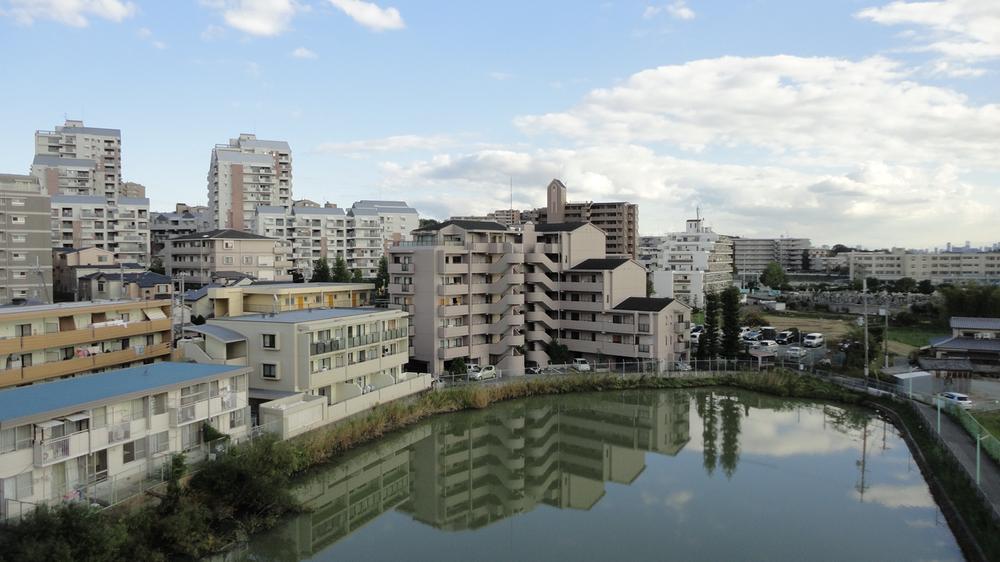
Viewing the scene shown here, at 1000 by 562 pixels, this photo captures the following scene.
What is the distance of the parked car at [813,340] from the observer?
29.8 metres

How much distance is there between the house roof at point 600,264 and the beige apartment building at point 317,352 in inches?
361

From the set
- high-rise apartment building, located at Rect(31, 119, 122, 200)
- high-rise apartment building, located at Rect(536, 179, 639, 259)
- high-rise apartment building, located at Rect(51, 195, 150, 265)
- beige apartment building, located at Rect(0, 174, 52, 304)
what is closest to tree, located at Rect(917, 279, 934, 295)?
high-rise apartment building, located at Rect(536, 179, 639, 259)

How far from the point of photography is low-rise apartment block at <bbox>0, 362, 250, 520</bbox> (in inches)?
374

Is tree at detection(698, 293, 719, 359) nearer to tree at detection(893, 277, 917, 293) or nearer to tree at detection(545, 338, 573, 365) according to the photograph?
tree at detection(545, 338, 573, 365)

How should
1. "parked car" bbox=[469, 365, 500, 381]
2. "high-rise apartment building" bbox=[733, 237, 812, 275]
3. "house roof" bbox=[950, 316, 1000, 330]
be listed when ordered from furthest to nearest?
"high-rise apartment building" bbox=[733, 237, 812, 275], "house roof" bbox=[950, 316, 1000, 330], "parked car" bbox=[469, 365, 500, 381]

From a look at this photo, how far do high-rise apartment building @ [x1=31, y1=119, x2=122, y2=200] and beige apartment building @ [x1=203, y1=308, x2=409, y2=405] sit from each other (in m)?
31.1

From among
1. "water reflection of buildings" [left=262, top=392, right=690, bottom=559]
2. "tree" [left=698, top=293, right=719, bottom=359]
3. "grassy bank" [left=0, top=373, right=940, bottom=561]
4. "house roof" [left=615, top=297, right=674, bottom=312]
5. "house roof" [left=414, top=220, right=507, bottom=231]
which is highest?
"house roof" [left=414, top=220, right=507, bottom=231]

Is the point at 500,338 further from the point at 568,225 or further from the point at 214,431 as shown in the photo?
the point at 214,431

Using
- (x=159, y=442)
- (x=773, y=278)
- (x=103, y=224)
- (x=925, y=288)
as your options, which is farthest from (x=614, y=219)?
(x=159, y=442)

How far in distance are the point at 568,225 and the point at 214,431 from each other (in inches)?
696

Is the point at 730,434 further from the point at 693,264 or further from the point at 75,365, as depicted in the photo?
the point at 693,264

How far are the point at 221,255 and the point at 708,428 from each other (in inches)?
1019

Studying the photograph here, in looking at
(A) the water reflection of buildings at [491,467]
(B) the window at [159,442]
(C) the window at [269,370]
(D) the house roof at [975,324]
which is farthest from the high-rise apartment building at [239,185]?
(D) the house roof at [975,324]

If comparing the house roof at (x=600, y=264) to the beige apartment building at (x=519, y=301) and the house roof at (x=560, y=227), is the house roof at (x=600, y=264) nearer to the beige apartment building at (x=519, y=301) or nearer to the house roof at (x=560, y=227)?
Answer: the beige apartment building at (x=519, y=301)
